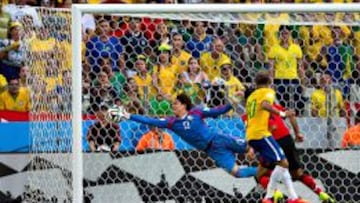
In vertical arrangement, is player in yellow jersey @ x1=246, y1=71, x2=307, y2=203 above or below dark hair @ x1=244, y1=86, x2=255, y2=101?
below

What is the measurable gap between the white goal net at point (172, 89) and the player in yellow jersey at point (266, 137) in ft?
0.33

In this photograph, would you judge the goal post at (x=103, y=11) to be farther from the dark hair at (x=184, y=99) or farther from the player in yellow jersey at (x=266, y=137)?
the dark hair at (x=184, y=99)

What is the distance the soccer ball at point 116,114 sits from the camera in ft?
30.7

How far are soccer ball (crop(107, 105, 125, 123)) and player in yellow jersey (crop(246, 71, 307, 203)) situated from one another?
112 cm

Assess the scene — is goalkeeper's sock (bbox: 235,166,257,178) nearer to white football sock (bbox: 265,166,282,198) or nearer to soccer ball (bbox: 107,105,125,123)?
white football sock (bbox: 265,166,282,198)

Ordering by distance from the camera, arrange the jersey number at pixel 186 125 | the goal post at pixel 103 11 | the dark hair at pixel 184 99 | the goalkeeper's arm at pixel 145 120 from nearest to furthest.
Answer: the goal post at pixel 103 11 < the goalkeeper's arm at pixel 145 120 < the dark hair at pixel 184 99 < the jersey number at pixel 186 125

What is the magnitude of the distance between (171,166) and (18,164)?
6.53 feet

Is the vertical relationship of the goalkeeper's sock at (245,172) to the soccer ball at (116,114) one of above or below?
below

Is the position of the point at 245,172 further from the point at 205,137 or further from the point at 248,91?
the point at 248,91

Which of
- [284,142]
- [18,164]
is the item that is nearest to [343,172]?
→ [284,142]

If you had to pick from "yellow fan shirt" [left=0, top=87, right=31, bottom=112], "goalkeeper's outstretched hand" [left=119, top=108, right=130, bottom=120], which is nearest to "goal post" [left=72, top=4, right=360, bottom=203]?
"goalkeeper's outstretched hand" [left=119, top=108, right=130, bottom=120]

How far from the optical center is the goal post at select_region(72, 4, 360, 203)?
26.1ft

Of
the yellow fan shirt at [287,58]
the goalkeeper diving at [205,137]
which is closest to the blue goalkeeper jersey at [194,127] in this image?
the goalkeeper diving at [205,137]

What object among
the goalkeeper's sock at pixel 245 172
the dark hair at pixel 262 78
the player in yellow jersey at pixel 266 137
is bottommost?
the goalkeeper's sock at pixel 245 172
